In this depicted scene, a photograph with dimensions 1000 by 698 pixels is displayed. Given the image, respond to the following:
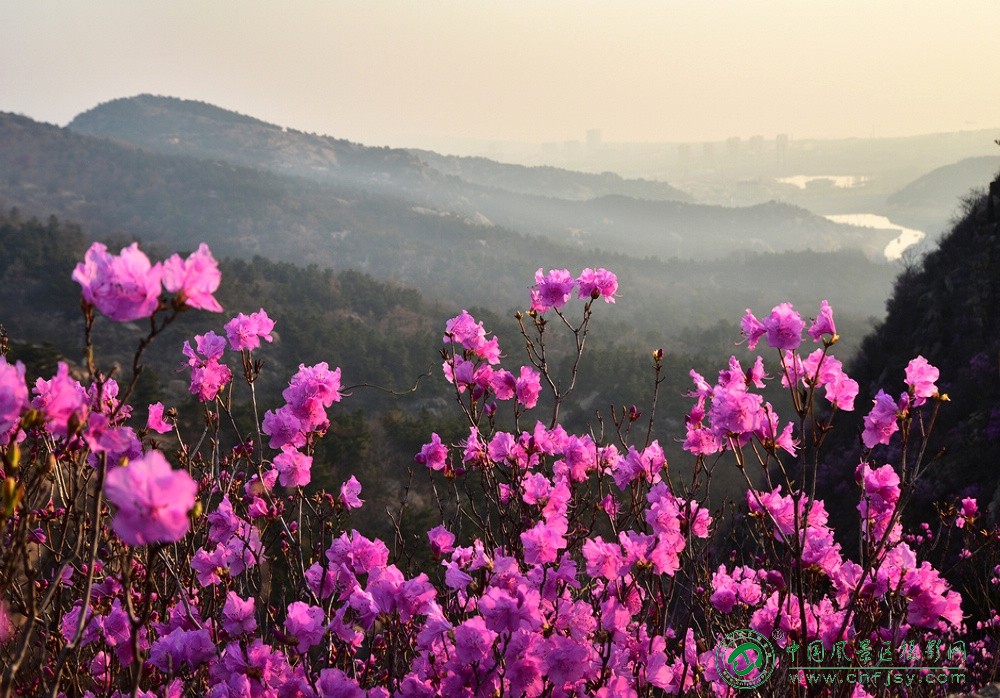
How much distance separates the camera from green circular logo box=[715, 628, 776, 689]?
2.06 m

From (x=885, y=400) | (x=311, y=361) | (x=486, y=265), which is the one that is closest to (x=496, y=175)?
(x=486, y=265)

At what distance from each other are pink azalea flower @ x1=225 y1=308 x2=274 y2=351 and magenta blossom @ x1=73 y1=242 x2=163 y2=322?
5.43 feet

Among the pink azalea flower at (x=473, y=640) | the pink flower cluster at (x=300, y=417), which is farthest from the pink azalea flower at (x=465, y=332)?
the pink azalea flower at (x=473, y=640)

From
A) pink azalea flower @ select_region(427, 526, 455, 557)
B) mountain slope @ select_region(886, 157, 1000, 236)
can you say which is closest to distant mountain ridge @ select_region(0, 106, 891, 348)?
pink azalea flower @ select_region(427, 526, 455, 557)

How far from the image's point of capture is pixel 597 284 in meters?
3.19

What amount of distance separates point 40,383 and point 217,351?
0.94 m

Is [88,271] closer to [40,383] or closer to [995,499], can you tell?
[40,383]

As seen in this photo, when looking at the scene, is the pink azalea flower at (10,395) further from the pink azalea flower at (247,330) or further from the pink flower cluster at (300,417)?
the pink azalea flower at (247,330)

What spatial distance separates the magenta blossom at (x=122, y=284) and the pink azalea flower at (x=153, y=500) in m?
0.35

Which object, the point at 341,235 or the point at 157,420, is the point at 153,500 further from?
the point at 341,235

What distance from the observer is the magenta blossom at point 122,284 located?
1166mm

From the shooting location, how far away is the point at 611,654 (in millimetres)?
2008

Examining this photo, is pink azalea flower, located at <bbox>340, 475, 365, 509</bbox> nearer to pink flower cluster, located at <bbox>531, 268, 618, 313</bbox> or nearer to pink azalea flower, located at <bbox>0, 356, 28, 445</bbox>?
pink flower cluster, located at <bbox>531, 268, 618, 313</bbox>

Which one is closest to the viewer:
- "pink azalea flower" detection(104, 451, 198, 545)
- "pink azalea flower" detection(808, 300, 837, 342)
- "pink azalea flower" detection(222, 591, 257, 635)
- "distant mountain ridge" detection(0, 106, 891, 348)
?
"pink azalea flower" detection(104, 451, 198, 545)
